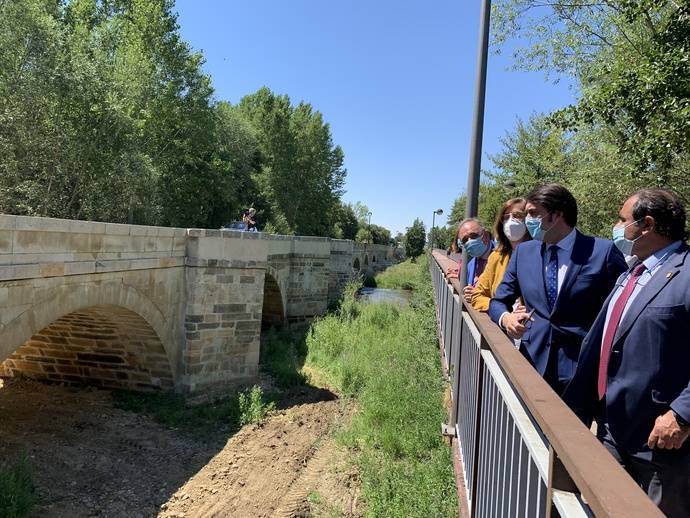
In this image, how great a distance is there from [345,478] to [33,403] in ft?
20.6

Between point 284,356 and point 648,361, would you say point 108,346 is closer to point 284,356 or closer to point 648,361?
point 284,356

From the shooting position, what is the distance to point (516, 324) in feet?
7.86

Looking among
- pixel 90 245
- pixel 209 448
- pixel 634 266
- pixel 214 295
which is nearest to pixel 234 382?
pixel 214 295

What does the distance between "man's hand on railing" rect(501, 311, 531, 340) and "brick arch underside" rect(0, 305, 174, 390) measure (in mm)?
7546

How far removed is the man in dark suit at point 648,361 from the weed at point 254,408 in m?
7.70

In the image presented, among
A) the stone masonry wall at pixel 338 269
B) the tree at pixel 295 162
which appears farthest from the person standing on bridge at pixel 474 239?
the tree at pixel 295 162

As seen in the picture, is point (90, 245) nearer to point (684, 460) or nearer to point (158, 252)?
point (158, 252)

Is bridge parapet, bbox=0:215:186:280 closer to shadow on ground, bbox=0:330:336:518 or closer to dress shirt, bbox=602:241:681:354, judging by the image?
shadow on ground, bbox=0:330:336:518

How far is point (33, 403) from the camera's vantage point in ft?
29.4

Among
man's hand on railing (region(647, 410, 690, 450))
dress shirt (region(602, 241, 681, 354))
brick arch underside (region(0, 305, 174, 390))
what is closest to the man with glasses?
dress shirt (region(602, 241, 681, 354))

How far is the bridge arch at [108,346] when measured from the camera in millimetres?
8195

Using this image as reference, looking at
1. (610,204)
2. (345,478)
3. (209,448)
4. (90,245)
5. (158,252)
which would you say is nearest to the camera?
(345,478)

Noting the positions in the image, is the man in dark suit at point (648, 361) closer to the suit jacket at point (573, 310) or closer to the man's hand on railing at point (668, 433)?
the man's hand on railing at point (668, 433)

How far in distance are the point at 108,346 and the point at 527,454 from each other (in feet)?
31.7
